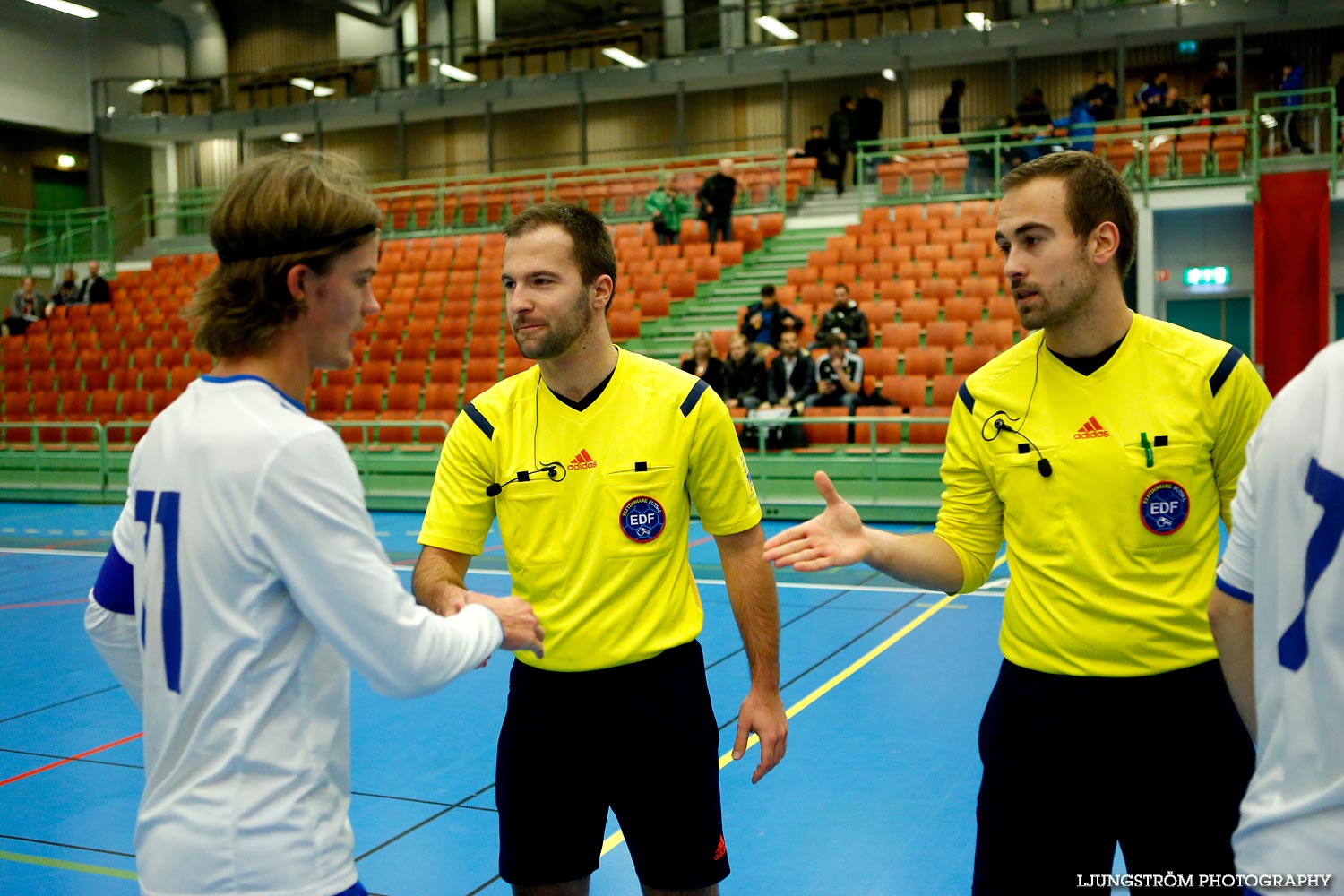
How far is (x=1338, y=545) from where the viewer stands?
4.58 ft

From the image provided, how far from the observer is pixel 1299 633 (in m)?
1.46

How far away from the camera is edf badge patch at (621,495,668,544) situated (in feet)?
9.27

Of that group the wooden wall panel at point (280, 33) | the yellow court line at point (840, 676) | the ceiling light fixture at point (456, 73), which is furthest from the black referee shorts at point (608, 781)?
the wooden wall panel at point (280, 33)

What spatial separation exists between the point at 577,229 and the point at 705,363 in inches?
418

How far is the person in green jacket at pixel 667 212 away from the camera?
19625mm

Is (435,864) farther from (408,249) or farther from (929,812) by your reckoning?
(408,249)

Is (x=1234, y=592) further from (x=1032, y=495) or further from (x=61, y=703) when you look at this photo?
(x=61, y=703)

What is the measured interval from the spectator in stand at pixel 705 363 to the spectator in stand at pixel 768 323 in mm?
558

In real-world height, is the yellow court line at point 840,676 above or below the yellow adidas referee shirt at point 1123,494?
below

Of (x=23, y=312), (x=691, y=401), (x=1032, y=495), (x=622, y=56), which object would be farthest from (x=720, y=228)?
(x=1032, y=495)

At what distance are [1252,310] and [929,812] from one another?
1780cm

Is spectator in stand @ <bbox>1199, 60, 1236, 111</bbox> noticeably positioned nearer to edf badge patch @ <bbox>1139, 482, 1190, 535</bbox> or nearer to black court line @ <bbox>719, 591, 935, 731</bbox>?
black court line @ <bbox>719, 591, 935, 731</bbox>

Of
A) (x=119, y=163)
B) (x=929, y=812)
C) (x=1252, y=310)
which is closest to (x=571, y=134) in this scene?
(x=119, y=163)

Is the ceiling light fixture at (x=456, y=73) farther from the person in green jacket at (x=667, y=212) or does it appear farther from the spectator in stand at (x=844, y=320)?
the spectator in stand at (x=844, y=320)
